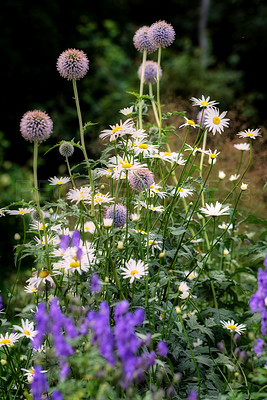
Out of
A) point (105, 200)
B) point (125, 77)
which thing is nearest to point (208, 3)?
point (125, 77)

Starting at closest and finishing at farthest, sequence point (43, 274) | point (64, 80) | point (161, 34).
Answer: point (43, 274) → point (161, 34) → point (64, 80)

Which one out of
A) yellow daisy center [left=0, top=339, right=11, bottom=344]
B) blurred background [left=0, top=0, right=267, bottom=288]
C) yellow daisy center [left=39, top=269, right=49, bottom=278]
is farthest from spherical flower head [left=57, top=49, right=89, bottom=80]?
blurred background [left=0, top=0, right=267, bottom=288]

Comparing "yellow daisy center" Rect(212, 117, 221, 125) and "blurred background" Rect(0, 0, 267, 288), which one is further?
"blurred background" Rect(0, 0, 267, 288)

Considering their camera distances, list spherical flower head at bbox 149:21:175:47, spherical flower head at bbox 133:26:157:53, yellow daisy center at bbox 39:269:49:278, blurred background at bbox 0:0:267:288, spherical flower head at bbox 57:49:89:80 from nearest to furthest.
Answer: yellow daisy center at bbox 39:269:49:278 → spherical flower head at bbox 57:49:89:80 → spherical flower head at bbox 149:21:175:47 → spherical flower head at bbox 133:26:157:53 → blurred background at bbox 0:0:267:288

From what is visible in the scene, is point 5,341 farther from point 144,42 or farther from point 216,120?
point 144,42

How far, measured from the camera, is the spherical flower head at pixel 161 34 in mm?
2057

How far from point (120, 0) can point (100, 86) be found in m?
1.85

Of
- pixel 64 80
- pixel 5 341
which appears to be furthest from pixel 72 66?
pixel 64 80

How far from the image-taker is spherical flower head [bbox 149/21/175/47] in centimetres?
206

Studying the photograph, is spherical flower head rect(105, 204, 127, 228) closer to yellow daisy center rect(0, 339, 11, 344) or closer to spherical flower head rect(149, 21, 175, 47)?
yellow daisy center rect(0, 339, 11, 344)

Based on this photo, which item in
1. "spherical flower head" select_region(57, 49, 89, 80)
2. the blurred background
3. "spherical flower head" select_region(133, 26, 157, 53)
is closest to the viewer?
"spherical flower head" select_region(57, 49, 89, 80)

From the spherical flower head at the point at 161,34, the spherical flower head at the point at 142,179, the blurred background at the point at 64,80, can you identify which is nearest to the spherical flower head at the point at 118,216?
the spherical flower head at the point at 142,179

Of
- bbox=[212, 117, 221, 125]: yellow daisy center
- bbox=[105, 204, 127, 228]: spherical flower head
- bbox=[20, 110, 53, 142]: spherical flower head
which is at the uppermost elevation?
bbox=[212, 117, 221, 125]: yellow daisy center

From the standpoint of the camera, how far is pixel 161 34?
2.07 m
